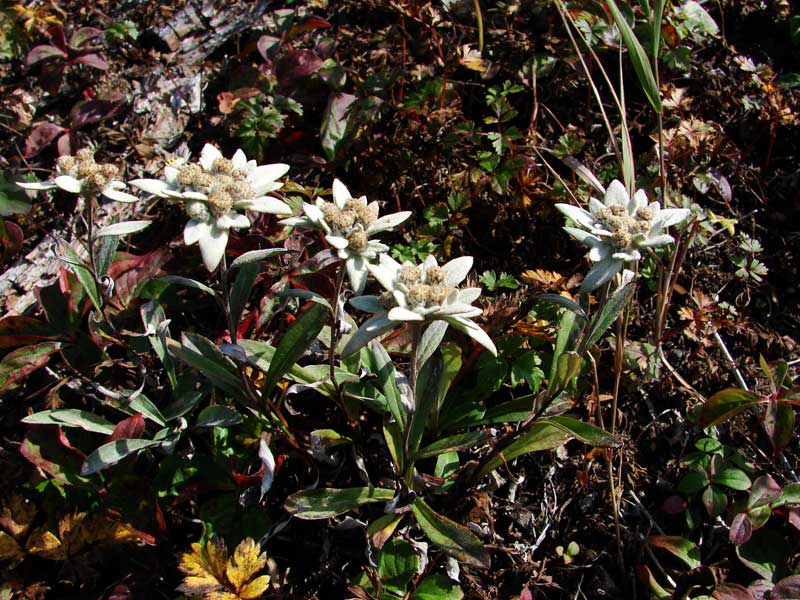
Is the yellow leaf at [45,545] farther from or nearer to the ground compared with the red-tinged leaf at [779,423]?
nearer to the ground

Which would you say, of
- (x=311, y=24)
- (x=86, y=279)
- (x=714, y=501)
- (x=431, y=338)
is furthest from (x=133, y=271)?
(x=714, y=501)

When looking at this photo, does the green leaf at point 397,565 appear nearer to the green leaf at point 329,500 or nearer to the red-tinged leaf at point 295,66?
the green leaf at point 329,500

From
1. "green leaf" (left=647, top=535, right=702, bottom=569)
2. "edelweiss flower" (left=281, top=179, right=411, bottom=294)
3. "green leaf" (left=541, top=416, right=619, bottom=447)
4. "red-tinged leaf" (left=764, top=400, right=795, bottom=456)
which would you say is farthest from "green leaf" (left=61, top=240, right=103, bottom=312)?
"red-tinged leaf" (left=764, top=400, right=795, bottom=456)

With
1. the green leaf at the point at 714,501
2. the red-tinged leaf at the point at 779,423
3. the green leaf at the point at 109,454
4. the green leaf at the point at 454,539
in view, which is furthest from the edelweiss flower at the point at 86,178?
the red-tinged leaf at the point at 779,423

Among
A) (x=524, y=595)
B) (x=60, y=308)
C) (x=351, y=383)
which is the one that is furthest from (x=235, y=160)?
(x=524, y=595)

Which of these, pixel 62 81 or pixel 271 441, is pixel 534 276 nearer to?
pixel 271 441

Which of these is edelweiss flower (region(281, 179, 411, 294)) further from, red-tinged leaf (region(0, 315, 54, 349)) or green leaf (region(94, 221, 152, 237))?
red-tinged leaf (region(0, 315, 54, 349))
